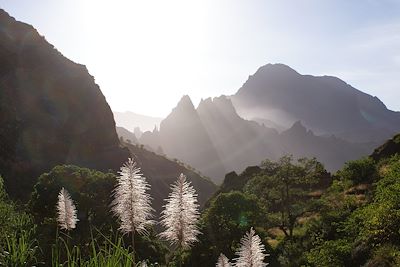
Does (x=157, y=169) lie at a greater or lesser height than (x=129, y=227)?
greater

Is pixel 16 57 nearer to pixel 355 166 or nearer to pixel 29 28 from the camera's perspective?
pixel 29 28

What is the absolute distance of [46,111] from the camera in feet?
431

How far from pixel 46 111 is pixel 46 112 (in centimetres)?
43

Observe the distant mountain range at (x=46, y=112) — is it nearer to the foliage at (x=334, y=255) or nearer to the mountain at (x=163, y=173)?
the mountain at (x=163, y=173)

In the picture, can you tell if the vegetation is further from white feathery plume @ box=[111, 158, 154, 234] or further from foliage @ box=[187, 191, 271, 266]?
white feathery plume @ box=[111, 158, 154, 234]

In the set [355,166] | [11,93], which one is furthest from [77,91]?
[355,166]

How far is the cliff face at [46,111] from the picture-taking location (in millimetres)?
117812

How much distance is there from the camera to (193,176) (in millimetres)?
185250

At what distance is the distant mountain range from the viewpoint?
118 m

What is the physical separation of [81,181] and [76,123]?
89183 millimetres

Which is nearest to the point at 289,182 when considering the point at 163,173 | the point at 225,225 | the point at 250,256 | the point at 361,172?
the point at 225,225

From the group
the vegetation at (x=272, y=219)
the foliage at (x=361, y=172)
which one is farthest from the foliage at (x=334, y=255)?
the foliage at (x=361, y=172)

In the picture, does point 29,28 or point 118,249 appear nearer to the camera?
point 118,249

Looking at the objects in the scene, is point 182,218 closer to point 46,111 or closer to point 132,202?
point 132,202
